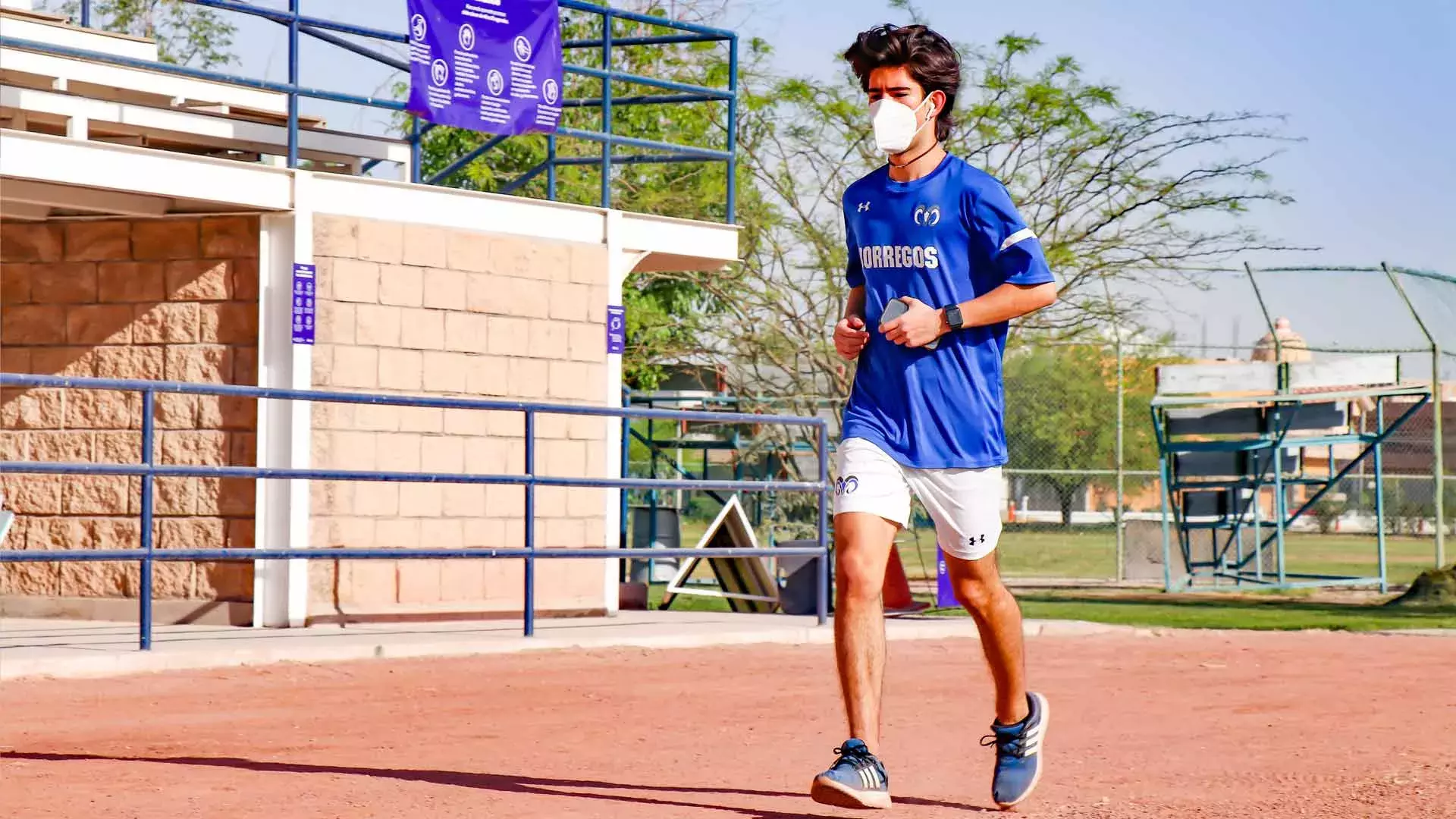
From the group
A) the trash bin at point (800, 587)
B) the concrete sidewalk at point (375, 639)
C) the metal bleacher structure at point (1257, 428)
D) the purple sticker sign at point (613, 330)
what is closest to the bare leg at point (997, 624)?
the concrete sidewalk at point (375, 639)

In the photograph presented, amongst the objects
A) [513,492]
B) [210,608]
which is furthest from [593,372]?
[210,608]

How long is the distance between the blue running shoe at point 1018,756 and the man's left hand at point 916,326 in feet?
3.46

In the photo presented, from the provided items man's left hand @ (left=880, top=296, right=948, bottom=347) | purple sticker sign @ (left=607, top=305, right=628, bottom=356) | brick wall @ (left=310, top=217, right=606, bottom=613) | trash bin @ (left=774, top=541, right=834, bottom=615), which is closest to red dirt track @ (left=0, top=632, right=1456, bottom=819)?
man's left hand @ (left=880, top=296, right=948, bottom=347)

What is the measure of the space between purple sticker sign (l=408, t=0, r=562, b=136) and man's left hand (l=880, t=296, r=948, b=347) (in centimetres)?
709

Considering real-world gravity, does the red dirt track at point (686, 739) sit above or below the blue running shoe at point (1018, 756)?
below

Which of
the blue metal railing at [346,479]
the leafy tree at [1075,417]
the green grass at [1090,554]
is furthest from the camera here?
the leafy tree at [1075,417]

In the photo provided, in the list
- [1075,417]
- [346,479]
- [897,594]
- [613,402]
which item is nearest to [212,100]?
[613,402]

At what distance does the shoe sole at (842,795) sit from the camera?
5.06 metres

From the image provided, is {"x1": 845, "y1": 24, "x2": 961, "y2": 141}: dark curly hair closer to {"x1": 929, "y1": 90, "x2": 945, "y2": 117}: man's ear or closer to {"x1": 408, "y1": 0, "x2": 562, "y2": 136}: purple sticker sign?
{"x1": 929, "y1": 90, "x2": 945, "y2": 117}: man's ear

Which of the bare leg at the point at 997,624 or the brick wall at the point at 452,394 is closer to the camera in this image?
the bare leg at the point at 997,624

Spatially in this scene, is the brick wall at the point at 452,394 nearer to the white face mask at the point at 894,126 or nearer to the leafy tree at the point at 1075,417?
the white face mask at the point at 894,126

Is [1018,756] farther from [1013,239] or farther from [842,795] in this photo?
[1013,239]

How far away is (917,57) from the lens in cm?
552

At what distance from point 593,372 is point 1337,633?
5043mm
